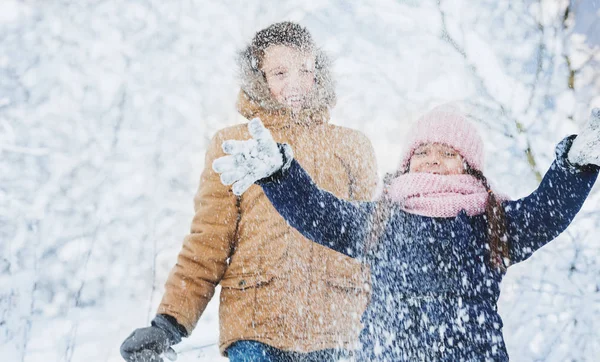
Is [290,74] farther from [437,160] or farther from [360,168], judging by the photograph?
[437,160]

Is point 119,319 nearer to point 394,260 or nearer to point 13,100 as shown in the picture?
point 13,100

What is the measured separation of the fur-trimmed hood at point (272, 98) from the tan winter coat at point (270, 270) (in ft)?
0.32

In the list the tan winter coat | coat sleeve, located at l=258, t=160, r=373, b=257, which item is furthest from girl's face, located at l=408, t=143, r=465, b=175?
the tan winter coat

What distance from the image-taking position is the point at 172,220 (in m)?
7.43

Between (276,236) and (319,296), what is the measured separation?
30cm

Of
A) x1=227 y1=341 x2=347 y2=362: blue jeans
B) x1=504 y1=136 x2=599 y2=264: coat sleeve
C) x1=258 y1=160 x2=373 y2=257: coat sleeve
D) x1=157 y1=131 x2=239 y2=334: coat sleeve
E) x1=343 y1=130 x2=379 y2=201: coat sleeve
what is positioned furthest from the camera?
x1=343 y1=130 x2=379 y2=201: coat sleeve

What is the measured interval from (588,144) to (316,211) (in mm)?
836

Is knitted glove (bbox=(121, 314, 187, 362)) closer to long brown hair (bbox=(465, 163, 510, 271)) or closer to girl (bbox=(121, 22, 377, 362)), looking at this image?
girl (bbox=(121, 22, 377, 362))

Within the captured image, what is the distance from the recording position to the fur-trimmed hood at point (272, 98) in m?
2.36

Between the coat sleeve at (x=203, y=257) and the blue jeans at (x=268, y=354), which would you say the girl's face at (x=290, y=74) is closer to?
the coat sleeve at (x=203, y=257)

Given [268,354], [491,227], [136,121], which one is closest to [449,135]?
[491,227]

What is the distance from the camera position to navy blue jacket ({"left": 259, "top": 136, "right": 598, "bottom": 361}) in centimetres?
158

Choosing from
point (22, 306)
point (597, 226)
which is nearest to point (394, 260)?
point (597, 226)

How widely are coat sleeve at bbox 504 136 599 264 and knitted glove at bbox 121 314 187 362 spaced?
129 centimetres
